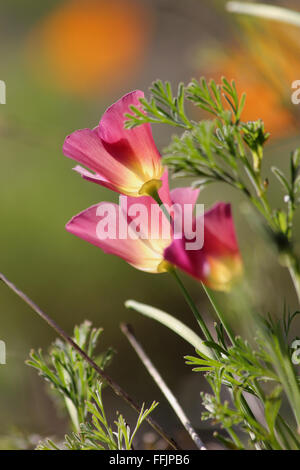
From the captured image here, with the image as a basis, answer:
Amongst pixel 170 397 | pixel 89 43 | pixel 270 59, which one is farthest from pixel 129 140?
pixel 89 43

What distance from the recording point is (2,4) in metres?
2.74

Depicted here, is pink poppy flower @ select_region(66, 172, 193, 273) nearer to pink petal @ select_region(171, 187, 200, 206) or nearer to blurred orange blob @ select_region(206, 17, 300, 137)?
pink petal @ select_region(171, 187, 200, 206)

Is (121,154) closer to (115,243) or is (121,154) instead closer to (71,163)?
(115,243)

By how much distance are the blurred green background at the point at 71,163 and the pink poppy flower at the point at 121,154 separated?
0.07m

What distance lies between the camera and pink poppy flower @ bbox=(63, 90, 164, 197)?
1.00 ft

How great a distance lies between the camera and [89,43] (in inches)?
101

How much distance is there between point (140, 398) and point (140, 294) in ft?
0.88

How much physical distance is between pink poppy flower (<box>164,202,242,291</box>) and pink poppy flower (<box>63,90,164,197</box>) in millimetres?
53

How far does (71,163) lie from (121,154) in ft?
4.74

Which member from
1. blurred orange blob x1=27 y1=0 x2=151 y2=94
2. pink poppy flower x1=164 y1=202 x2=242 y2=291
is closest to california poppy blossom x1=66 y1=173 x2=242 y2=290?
pink poppy flower x1=164 y1=202 x2=242 y2=291

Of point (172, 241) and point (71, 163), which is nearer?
point (172, 241)

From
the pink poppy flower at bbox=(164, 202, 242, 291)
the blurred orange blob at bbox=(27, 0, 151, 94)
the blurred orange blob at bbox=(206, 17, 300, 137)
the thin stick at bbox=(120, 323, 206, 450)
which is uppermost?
the blurred orange blob at bbox=(27, 0, 151, 94)

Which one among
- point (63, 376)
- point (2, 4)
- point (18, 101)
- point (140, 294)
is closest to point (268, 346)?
point (63, 376)
